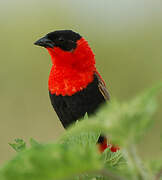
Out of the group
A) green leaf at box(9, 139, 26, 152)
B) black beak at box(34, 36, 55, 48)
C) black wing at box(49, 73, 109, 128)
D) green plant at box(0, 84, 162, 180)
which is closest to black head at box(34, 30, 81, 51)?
black beak at box(34, 36, 55, 48)

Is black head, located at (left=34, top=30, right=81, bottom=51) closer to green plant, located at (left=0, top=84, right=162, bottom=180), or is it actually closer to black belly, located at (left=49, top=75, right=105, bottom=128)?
black belly, located at (left=49, top=75, right=105, bottom=128)

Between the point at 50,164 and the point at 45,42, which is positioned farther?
the point at 45,42

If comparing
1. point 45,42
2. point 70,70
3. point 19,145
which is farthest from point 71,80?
point 19,145

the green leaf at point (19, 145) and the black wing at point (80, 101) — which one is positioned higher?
the green leaf at point (19, 145)

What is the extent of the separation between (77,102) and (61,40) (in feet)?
1.87

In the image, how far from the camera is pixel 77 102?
153 inches

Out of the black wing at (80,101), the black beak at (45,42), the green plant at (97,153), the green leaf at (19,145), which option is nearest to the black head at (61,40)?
the black beak at (45,42)

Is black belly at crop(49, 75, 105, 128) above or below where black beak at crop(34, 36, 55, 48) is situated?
below

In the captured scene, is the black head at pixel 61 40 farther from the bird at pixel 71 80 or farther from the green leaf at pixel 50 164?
the green leaf at pixel 50 164

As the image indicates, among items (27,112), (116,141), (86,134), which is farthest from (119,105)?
(27,112)

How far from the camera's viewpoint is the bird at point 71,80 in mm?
3807

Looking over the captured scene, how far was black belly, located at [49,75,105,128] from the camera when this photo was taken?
387 centimetres

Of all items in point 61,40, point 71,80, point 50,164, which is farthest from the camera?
point 61,40

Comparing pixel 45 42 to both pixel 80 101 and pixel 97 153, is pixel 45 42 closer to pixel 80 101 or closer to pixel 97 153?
pixel 80 101
